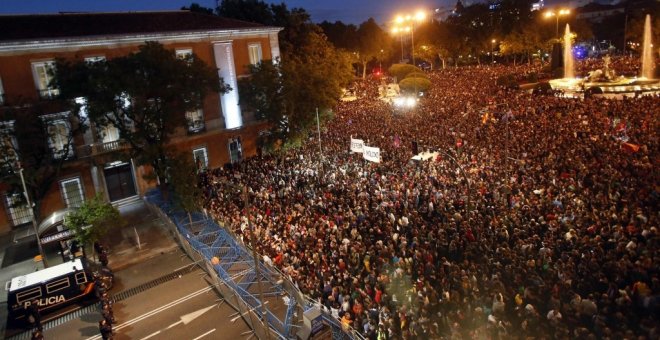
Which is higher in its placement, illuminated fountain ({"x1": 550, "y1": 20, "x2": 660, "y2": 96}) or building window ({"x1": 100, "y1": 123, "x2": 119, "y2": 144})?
building window ({"x1": 100, "y1": 123, "x2": 119, "y2": 144})

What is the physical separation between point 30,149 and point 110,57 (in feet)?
27.0

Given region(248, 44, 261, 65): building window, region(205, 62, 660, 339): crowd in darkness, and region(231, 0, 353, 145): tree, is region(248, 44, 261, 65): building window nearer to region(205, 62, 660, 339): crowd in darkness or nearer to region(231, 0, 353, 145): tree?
region(231, 0, 353, 145): tree

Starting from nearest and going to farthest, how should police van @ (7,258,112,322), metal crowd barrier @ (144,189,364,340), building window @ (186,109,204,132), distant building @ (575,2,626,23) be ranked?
metal crowd barrier @ (144,189,364,340), police van @ (7,258,112,322), building window @ (186,109,204,132), distant building @ (575,2,626,23)

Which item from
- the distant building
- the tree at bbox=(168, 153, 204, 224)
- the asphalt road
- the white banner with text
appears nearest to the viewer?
the asphalt road

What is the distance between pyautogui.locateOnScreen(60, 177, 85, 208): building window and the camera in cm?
2480

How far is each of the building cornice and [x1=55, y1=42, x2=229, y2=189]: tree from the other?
2426 mm

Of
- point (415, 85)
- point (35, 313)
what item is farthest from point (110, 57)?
point (415, 85)

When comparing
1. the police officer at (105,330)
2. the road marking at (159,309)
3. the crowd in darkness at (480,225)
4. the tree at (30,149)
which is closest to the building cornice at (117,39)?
the tree at (30,149)

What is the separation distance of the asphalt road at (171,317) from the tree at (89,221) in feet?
8.21

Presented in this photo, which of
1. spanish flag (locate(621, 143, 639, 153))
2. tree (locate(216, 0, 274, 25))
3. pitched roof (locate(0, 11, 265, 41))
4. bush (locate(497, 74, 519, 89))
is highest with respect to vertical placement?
tree (locate(216, 0, 274, 25))

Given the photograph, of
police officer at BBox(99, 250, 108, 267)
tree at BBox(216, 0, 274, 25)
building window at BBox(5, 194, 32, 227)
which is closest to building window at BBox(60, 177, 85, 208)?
building window at BBox(5, 194, 32, 227)

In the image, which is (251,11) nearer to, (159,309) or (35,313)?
(159,309)

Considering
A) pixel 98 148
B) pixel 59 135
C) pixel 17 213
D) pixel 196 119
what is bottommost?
pixel 17 213

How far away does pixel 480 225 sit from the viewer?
586 inches
